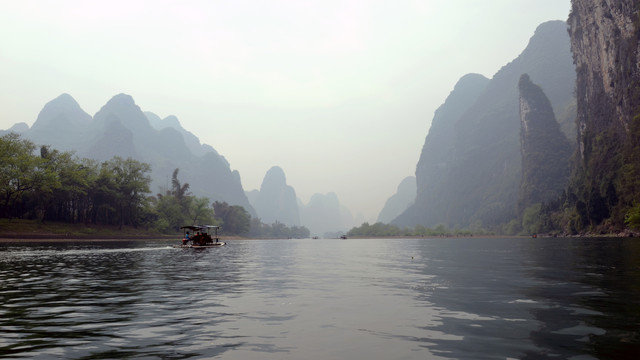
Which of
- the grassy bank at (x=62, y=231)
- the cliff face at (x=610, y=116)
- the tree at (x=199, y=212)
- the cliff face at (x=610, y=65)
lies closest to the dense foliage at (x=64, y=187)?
the grassy bank at (x=62, y=231)

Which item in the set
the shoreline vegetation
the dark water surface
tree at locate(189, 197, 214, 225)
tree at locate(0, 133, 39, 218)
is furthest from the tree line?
the dark water surface

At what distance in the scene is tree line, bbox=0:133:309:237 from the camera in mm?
91263

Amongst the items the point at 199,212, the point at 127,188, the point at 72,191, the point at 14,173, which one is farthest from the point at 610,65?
the point at 14,173

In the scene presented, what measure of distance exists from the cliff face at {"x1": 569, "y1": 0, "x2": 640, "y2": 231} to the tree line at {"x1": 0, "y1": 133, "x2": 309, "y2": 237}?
5953 inches

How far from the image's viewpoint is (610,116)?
17088cm

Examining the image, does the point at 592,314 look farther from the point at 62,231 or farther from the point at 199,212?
the point at 199,212

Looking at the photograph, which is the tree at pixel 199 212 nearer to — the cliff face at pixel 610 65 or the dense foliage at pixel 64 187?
the dense foliage at pixel 64 187

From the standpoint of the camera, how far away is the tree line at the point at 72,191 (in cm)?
9126

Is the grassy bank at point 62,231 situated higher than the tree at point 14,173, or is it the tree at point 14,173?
the tree at point 14,173

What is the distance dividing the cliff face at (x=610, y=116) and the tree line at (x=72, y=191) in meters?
151

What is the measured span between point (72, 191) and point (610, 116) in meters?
198

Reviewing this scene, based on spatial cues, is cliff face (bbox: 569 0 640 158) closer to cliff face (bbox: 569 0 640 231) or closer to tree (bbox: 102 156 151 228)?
cliff face (bbox: 569 0 640 231)

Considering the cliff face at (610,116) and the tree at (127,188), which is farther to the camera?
the cliff face at (610,116)

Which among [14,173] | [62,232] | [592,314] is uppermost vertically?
[14,173]
